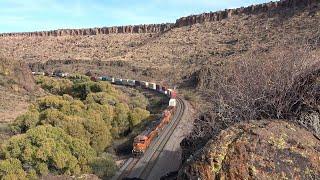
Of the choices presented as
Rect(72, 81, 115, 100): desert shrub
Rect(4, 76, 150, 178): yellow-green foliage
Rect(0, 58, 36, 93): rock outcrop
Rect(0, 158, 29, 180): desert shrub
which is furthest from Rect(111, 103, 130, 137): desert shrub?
Rect(0, 58, 36, 93): rock outcrop

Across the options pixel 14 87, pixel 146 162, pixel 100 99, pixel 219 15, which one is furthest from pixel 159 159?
pixel 219 15

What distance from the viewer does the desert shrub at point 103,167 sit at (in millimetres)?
29516

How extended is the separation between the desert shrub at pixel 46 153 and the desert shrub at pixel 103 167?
1.55ft

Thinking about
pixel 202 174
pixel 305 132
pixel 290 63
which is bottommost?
pixel 202 174

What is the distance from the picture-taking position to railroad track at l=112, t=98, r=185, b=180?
31047 mm

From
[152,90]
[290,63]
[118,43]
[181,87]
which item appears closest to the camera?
[290,63]

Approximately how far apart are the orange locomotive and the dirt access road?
47cm

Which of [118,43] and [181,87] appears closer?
[181,87]

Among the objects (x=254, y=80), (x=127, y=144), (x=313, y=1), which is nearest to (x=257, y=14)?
(x=313, y=1)

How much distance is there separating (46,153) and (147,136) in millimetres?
12418

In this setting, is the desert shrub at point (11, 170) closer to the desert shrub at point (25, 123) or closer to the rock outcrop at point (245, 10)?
the desert shrub at point (25, 123)

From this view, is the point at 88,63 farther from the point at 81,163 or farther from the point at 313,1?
the point at 81,163

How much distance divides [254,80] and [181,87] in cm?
7860

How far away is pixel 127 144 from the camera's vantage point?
1672 inches
